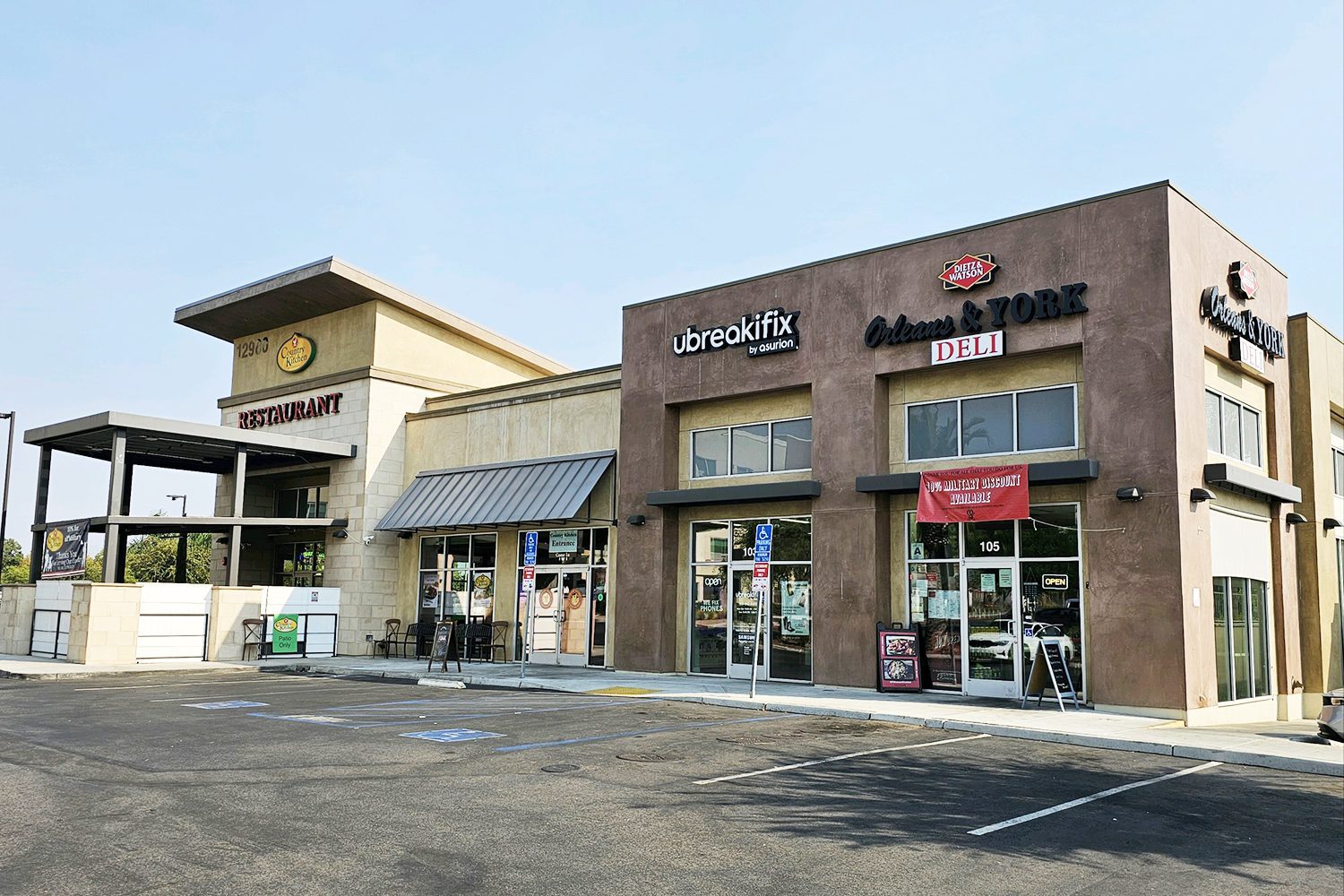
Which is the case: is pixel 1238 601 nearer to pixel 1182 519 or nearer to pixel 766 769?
pixel 1182 519

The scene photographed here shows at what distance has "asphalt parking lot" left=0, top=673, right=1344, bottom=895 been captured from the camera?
683 cm

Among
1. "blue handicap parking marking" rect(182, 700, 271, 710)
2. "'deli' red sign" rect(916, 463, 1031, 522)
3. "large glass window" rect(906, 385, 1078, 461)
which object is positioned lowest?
"blue handicap parking marking" rect(182, 700, 271, 710)

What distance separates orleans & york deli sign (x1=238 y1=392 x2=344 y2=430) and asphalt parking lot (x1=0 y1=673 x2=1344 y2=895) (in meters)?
16.0

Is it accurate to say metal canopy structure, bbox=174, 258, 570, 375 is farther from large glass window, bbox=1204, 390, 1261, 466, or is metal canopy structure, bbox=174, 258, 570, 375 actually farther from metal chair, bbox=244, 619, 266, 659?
large glass window, bbox=1204, 390, 1261, 466

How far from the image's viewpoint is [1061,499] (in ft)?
57.6

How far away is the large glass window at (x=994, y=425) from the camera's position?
58.6 feet

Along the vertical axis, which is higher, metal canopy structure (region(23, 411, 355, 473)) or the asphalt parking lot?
metal canopy structure (region(23, 411, 355, 473))

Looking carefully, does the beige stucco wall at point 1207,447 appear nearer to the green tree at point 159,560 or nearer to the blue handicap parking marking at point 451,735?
the blue handicap parking marking at point 451,735

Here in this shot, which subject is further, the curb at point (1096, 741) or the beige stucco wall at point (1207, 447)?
the beige stucco wall at point (1207, 447)

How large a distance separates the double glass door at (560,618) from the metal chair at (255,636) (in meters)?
6.65

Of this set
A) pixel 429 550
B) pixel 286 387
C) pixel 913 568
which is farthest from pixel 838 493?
pixel 286 387

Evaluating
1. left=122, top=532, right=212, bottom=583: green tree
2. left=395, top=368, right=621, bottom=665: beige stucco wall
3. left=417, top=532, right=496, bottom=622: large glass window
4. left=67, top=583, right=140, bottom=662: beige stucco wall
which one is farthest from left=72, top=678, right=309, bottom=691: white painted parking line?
left=122, top=532, right=212, bottom=583: green tree

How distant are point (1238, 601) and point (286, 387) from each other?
25.0m

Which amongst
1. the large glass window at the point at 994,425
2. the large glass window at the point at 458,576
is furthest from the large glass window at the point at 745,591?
the large glass window at the point at 458,576
